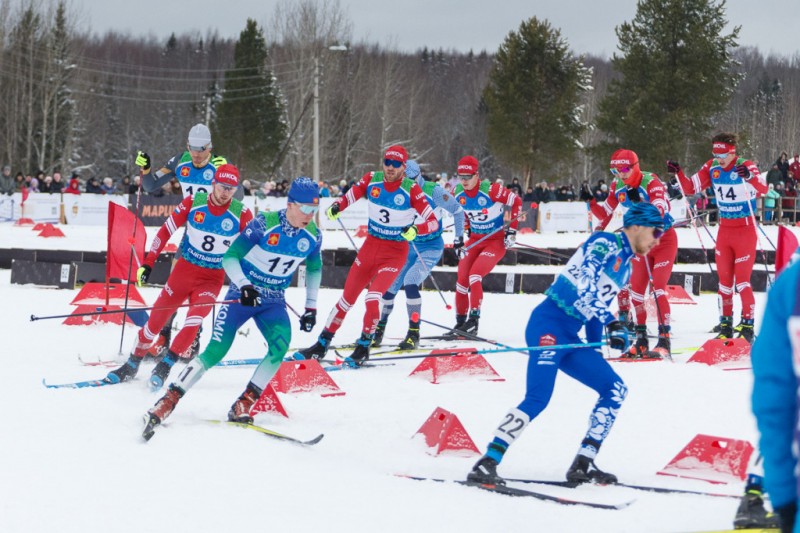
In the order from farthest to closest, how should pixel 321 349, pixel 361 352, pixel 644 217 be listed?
pixel 361 352, pixel 321 349, pixel 644 217

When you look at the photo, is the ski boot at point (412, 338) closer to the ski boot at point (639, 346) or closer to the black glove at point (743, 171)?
the ski boot at point (639, 346)

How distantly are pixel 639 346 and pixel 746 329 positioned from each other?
163 centimetres

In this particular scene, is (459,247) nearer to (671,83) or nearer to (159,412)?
(159,412)

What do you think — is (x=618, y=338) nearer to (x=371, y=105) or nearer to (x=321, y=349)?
(x=321, y=349)

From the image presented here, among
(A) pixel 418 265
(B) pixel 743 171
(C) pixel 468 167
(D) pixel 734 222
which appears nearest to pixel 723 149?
(B) pixel 743 171

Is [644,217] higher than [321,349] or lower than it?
higher

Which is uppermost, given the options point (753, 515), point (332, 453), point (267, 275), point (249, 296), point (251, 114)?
point (251, 114)

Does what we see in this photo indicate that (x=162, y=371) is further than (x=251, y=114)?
No

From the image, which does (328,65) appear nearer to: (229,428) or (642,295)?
(642,295)

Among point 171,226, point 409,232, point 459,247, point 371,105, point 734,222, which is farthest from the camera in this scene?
point 371,105

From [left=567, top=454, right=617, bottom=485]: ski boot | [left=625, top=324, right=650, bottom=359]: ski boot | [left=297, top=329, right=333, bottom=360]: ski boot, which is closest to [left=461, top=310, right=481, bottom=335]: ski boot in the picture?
[left=625, top=324, right=650, bottom=359]: ski boot

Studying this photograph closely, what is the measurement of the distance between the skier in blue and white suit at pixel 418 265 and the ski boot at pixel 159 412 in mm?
4660

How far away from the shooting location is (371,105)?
67.0 metres

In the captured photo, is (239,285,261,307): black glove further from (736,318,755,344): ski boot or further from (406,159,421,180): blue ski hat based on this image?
(736,318,755,344): ski boot
